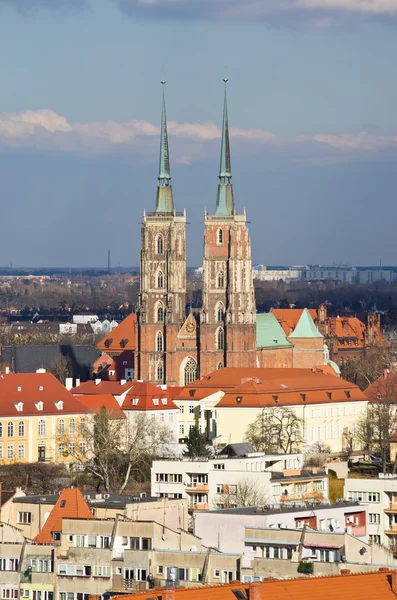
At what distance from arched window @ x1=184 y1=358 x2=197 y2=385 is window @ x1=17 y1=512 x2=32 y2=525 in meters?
70.7

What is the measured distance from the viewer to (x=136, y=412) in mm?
128500

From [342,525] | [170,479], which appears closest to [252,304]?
[170,479]

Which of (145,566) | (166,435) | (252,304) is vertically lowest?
(145,566)

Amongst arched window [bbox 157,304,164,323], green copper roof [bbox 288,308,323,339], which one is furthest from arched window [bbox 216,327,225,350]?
green copper roof [bbox 288,308,323,339]

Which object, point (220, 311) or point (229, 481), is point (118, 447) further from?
point (220, 311)

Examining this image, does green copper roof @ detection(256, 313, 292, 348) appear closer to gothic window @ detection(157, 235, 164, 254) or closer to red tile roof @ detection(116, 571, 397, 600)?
gothic window @ detection(157, 235, 164, 254)

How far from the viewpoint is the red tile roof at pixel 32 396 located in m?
121

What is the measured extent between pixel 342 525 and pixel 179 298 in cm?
7485

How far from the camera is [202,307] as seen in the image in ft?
490

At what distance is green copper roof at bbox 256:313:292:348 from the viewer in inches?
6088

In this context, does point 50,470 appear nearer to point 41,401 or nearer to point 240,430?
point 41,401

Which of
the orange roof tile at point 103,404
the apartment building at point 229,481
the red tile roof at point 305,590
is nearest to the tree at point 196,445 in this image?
the orange roof tile at point 103,404

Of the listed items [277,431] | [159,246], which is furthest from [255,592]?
[159,246]

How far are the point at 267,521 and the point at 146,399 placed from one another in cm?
5950
